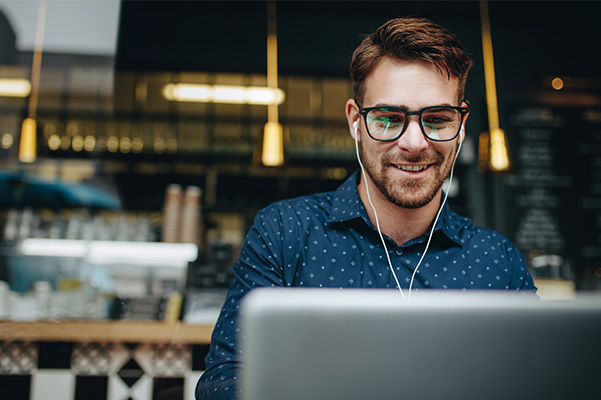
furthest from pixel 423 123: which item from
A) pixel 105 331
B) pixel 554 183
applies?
pixel 554 183

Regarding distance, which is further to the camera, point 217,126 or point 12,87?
point 217,126

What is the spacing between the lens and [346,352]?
36 cm

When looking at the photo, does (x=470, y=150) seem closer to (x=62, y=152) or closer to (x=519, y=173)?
(x=519, y=173)

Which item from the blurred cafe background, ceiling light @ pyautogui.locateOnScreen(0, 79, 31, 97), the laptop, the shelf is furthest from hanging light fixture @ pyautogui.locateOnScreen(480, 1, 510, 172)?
ceiling light @ pyautogui.locateOnScreen(0, 79, 31, 97)

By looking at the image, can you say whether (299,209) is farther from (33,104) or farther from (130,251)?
(33,104)

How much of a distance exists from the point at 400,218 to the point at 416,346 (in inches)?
30.4

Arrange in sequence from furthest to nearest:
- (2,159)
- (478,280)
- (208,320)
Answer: (2,159) < (208,320) < (478,280)

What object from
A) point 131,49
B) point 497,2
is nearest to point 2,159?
point 131,49

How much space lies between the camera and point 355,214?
113cm

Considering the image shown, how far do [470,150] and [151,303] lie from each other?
2597mm

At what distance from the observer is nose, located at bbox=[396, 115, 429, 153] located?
0.98 m

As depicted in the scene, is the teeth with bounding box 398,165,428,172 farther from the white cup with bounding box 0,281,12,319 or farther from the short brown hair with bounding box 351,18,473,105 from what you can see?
the white cup with bounding box 0,281,12,319

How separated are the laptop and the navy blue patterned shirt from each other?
0.61m

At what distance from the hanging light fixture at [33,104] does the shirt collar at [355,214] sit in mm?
2120
